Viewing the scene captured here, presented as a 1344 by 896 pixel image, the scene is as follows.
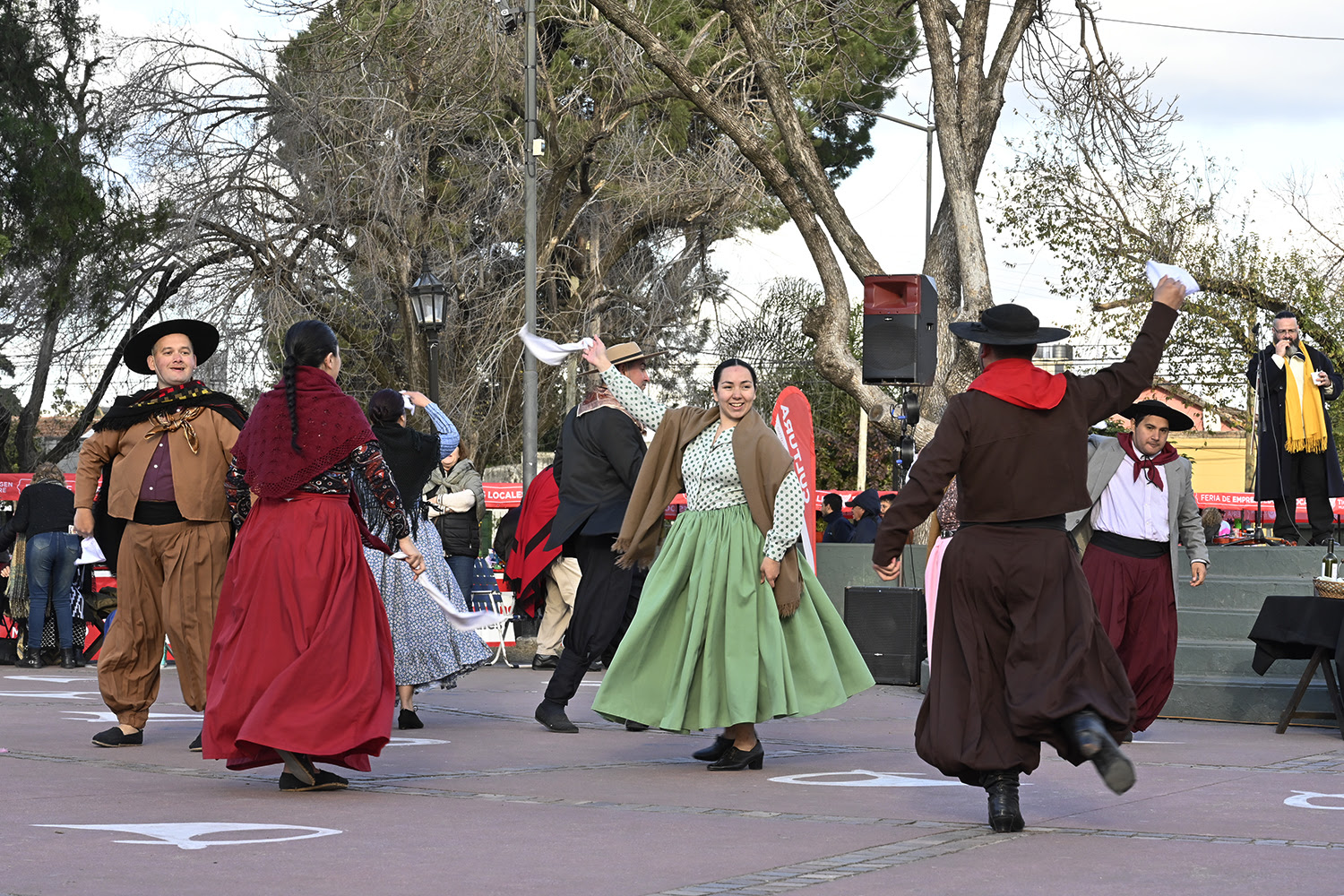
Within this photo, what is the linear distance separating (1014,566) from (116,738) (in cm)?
461

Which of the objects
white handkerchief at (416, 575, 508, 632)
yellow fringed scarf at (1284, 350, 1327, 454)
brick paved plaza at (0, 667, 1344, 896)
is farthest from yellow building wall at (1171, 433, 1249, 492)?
white handkerchief at (416, 575, 508, 632)

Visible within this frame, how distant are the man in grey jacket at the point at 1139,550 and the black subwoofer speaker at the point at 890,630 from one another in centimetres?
353

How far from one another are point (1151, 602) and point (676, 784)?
4006 mm

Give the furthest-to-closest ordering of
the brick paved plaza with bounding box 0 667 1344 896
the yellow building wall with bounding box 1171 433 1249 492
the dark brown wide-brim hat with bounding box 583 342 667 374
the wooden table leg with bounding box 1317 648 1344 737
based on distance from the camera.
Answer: the yellow building wall with bounding box 1171 433 1249 492 → the wooden table leg with bounding box 1317 648 1344 737 → the dark brown wide-brim hat with bounding box 583 342 667 374 → the brick paved plaza with bounding box 0 667 1344 896

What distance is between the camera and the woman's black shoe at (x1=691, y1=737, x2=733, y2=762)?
784 cm

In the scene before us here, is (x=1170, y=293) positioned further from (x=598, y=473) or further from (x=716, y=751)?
(x=598, y=473)

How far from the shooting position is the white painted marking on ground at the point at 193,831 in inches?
207

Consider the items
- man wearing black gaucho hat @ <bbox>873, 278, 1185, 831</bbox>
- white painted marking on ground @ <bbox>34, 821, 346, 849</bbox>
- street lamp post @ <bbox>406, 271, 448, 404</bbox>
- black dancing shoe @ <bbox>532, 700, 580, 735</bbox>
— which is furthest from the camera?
street lamp post @ <bbox>406, 271, 448, 404</bbox>

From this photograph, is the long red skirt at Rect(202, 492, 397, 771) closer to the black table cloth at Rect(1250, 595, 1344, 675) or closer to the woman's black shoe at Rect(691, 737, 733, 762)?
the woman's black shoe at Rect(691, 737, 733, 762)

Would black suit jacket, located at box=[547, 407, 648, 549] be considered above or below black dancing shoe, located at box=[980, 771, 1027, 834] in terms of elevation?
above

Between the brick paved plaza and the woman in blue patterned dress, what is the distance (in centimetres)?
38

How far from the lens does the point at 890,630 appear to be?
13.9 m

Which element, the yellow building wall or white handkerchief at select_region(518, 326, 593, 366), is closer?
white handkerchief at select_region(518, 326, 593, 366)

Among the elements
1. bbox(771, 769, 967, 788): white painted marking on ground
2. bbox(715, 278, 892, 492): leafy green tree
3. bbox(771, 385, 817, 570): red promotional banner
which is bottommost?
bbox(771, 769, 967, 788): white painted marking on ground
